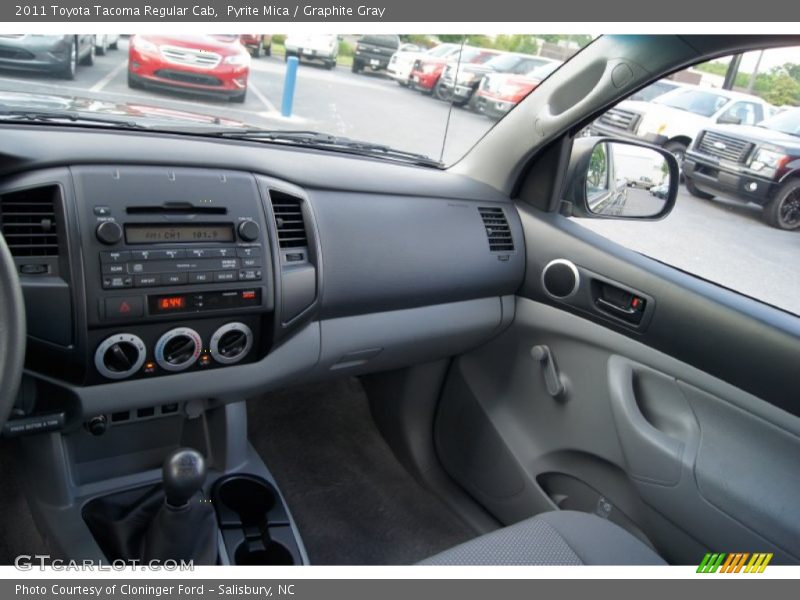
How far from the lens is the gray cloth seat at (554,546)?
1.47 metres

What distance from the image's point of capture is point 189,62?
6.64 feet

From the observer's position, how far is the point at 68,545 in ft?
5.93

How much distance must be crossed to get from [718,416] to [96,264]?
1.69 m

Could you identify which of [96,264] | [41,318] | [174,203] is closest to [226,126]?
[174,203]

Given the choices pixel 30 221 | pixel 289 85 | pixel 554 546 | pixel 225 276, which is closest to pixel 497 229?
pixel 289 85

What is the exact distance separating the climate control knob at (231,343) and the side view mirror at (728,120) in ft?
5.11

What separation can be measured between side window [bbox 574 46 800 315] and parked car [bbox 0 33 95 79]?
158cm

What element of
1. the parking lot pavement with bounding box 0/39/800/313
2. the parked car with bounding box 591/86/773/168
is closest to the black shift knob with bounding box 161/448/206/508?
the parking lot pavement with bounding box 0/39/800/313

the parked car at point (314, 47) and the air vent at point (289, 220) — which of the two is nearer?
the air vent at point (289, 220)

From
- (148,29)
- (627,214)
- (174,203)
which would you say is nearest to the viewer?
(174,203)

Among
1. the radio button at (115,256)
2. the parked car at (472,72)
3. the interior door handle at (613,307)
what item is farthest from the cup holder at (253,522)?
the parked car at (472,72)

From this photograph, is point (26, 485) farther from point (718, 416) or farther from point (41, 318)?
point (718, 416)

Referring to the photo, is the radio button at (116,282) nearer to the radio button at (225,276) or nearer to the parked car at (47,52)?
the radio button at (225,276)

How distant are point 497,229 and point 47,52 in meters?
1.47
